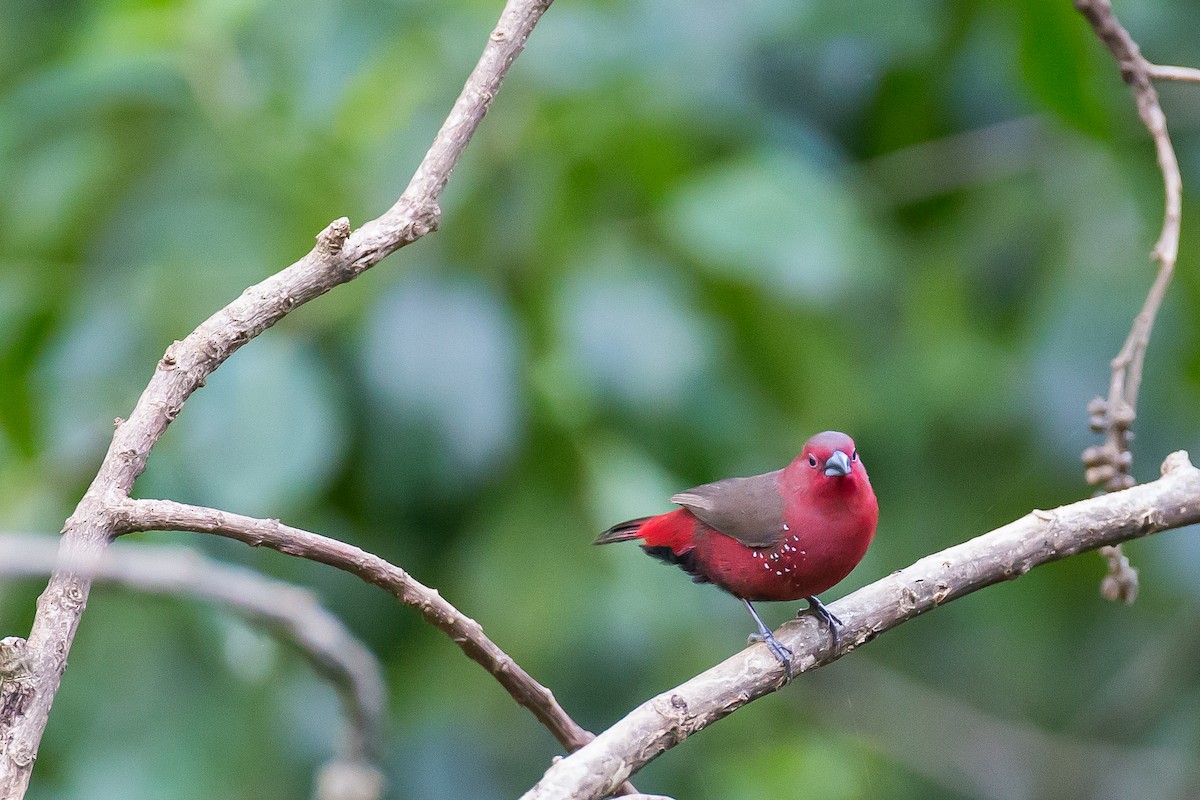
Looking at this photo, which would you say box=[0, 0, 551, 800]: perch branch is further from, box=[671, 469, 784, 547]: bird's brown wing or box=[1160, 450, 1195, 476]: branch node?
box=[1160, 450, 1195, 476]: branch node

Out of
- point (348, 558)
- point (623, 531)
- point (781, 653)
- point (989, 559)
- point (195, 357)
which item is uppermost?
point (195, 357)

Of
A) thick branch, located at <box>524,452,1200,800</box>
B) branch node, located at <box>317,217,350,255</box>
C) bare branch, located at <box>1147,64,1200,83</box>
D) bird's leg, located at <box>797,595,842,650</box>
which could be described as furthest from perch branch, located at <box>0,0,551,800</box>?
bare branch, located at <box>1147,64,1200,83</box>

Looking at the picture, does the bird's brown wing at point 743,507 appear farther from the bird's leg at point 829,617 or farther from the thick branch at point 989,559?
the thick branch at point 989,559

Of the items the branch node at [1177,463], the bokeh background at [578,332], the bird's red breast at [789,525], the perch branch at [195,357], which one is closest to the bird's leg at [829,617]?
the bird's red breast at [789,525]

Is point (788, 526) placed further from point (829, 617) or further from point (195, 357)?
point (195, 357)

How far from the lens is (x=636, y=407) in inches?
157

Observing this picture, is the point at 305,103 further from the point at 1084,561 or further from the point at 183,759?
the point at 1084,561

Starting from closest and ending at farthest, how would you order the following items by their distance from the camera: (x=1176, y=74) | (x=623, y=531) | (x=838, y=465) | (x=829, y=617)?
(x=829, y=617) → (x=1176, y=74) → (x=838, y=465) → (x=623, y=531)

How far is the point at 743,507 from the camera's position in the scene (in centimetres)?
321

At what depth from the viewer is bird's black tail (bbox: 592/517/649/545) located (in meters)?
3.54

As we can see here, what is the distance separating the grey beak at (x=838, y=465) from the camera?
3.01 meters

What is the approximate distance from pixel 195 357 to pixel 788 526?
5.10ft

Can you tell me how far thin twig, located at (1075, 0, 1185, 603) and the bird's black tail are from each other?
4.10 feet

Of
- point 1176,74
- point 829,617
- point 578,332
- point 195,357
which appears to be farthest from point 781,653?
point 578,332
